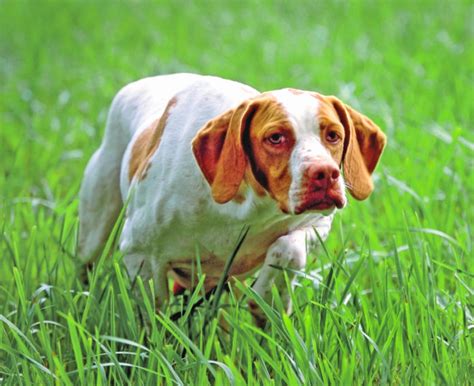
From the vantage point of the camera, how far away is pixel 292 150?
3033 mm

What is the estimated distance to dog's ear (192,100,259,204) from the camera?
3.17 metres

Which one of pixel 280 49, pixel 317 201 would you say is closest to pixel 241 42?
pixel 280 49

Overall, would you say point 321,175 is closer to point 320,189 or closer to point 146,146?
point 320,189

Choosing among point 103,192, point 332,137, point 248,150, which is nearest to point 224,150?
point 248,150

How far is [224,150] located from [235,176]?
79 mm

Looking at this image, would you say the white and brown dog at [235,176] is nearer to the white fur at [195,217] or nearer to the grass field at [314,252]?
the white fur at [195,217]

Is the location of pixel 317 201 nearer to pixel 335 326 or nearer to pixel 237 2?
pixel 335 326

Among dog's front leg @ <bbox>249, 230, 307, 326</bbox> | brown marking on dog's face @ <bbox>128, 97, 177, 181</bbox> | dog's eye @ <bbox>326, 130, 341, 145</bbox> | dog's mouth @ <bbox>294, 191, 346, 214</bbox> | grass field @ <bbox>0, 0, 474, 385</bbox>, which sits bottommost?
grass field @ <bbox>0, 0, 474, 385</bbox>

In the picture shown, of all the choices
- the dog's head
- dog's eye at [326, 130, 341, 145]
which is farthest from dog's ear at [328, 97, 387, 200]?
dog's eye at [326, 130, 341, 145]

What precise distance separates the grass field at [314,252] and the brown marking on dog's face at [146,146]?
1.05 feet

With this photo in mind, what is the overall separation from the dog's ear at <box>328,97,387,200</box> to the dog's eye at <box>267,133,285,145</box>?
0.78 feet

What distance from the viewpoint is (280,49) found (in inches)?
360

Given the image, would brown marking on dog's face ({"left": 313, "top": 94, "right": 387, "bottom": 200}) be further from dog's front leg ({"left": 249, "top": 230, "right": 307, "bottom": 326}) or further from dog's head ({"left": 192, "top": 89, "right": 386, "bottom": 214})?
dog's front leg ({"left": 249, "top": 230, "right": 307, "bottom": 326})

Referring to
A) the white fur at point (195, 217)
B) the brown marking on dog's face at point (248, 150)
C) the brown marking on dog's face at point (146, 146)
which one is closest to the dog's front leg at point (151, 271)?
the white fur at point (195, 217)
